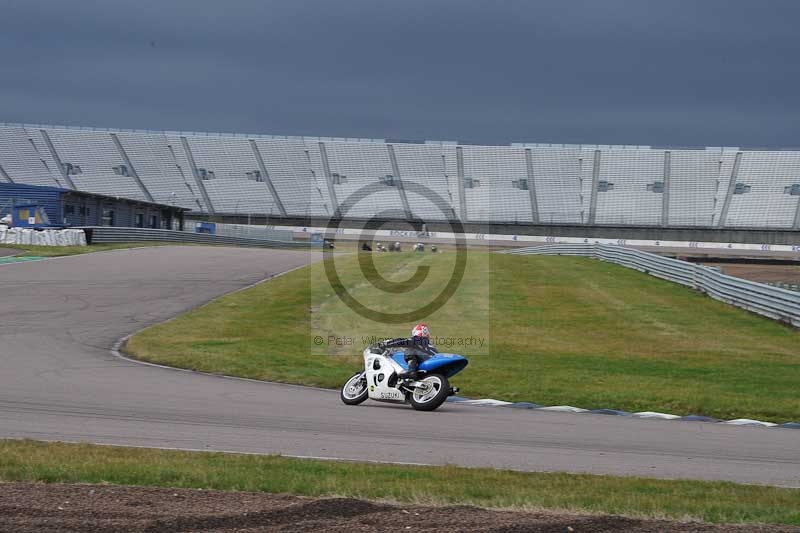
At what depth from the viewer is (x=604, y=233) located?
283 ft

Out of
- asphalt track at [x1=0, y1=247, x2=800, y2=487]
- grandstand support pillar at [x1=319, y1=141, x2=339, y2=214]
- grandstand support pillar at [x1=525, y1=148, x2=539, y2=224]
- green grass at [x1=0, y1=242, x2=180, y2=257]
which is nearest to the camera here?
asphalt track at [x1=0, y1=247, x2=800, y2=487]

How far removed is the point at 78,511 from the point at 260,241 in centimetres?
6869

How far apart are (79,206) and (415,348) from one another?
55.0 m

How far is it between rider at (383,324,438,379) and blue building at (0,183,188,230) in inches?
2017

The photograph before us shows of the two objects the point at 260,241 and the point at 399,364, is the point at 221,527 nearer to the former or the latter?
the point at 399,364

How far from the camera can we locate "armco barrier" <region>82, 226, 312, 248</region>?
5334 centimetres

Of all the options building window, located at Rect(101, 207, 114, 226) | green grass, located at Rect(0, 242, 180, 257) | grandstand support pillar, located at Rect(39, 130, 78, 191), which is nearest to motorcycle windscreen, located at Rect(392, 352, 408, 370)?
green grass, located at Rect(0, 242, 180, 257)

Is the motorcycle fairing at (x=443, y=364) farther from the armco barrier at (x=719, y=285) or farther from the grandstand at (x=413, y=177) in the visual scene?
the grandstand at (x=413, y=177)

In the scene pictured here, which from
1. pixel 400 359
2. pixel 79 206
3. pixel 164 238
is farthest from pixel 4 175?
pixel 400 359

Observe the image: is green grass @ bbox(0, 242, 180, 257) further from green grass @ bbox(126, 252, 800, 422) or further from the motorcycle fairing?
the motorcycle fairing

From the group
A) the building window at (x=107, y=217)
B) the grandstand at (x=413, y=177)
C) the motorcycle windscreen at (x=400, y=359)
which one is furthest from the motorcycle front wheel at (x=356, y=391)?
the grandstand at (x=413, y=177)

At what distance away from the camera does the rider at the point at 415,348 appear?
47.2 ft

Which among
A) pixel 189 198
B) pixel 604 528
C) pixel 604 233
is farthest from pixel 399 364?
pixel 189 198

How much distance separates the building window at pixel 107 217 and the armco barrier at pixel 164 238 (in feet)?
23.5
